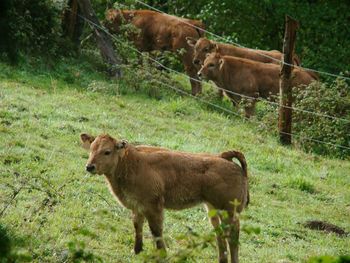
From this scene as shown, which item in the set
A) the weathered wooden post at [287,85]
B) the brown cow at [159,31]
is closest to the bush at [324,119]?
the weathered wooden post at [287,85]

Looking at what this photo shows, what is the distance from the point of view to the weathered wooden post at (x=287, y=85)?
17.7 m

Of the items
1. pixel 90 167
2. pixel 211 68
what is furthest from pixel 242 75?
pixel 90 167

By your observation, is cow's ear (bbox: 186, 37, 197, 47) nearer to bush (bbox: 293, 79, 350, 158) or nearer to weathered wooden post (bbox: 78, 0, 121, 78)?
weathered wooden post (bbox: 78, 0, 121, 78)

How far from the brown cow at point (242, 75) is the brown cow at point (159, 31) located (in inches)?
36.0

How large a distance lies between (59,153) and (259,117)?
745cm

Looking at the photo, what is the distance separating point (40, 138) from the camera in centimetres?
1335

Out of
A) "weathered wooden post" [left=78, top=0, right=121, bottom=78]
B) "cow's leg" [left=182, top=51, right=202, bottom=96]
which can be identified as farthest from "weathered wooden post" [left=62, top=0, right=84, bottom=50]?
"cow's leg" [left=182, top=51, right=202, bottom=96]

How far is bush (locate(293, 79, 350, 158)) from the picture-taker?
58.0ft

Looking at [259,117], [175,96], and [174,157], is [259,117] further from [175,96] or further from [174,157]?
[174,157]

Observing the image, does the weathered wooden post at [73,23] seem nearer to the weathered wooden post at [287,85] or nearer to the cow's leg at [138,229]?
the weathered wooden post at [287,85]

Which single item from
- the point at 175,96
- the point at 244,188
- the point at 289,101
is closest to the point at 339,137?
the point at 289,101

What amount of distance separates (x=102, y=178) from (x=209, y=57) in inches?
360

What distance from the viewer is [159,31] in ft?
72.9

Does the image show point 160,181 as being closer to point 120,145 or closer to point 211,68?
point 120,145
